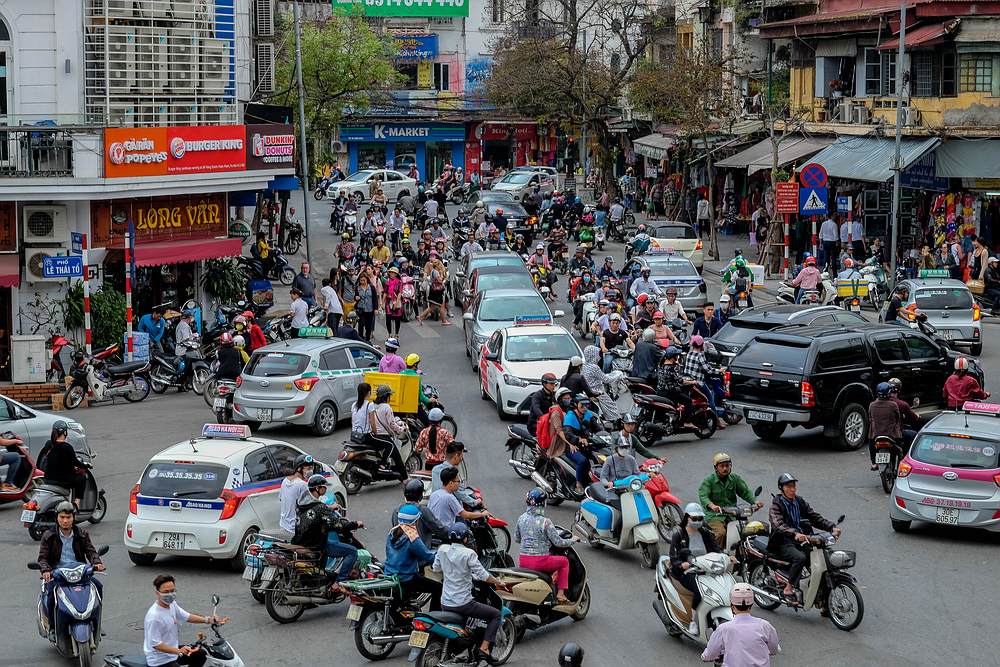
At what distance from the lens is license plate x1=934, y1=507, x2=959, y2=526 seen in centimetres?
1700

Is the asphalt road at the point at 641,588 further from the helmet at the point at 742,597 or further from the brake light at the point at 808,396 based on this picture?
the helmet at the point at 742,597

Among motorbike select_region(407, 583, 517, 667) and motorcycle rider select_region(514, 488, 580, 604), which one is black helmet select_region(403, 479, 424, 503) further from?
motorbike select_region(407, 583, 517, 667)

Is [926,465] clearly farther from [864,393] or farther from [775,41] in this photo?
[775,41]

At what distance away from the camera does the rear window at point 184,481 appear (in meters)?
15.7

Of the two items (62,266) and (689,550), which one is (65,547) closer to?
(689,550)

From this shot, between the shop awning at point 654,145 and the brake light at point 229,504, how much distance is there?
43.3 metres

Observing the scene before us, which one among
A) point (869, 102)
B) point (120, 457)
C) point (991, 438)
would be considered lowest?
point (120, 457)

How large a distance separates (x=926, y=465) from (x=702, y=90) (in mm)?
34990

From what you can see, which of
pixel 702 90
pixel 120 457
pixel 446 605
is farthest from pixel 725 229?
pixel 446 605

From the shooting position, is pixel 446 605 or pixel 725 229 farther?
pixel 725 229

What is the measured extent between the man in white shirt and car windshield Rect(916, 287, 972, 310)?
21.4m

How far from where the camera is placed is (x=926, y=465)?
56.7 ft

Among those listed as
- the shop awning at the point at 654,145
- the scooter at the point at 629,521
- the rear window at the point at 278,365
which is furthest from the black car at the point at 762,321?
the shop awning at the point at 654,145

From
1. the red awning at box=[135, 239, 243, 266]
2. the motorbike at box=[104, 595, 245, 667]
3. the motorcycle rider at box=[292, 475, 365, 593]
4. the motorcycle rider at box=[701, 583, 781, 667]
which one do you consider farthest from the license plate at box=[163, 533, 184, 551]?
the red awning at box=[135, 239, 243, 266]
